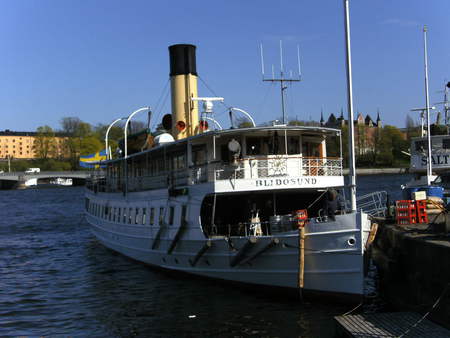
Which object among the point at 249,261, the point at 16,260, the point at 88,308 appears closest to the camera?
the point at 249,261

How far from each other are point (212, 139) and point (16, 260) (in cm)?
1515

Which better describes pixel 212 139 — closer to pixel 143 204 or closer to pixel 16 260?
pixel 143 204

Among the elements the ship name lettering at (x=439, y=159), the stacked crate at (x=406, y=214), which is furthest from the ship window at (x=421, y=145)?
the stacked crate at (x=406, y=214)

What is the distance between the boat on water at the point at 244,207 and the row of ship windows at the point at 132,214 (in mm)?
50

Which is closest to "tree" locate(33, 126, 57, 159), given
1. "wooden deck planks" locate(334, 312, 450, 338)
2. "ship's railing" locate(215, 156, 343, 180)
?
"ship's railing" locate(215, 156, 343, 180)

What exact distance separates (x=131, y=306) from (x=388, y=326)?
8.79m

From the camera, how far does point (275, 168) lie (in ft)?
55.7

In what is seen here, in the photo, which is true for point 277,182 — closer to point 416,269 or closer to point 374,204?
point 416,269

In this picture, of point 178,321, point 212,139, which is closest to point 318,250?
point 178,321

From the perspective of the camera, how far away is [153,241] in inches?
810

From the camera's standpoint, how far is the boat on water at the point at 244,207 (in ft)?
48.5

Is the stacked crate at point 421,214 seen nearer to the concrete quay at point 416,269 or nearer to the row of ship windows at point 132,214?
the concrete quay at point 416,269

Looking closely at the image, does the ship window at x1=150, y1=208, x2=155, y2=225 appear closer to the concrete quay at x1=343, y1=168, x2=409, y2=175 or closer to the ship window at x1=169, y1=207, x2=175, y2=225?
the ship window at x1=169, y1=207, x2=175, y2=225

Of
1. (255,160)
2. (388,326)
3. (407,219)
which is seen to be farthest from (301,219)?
(407,219)
